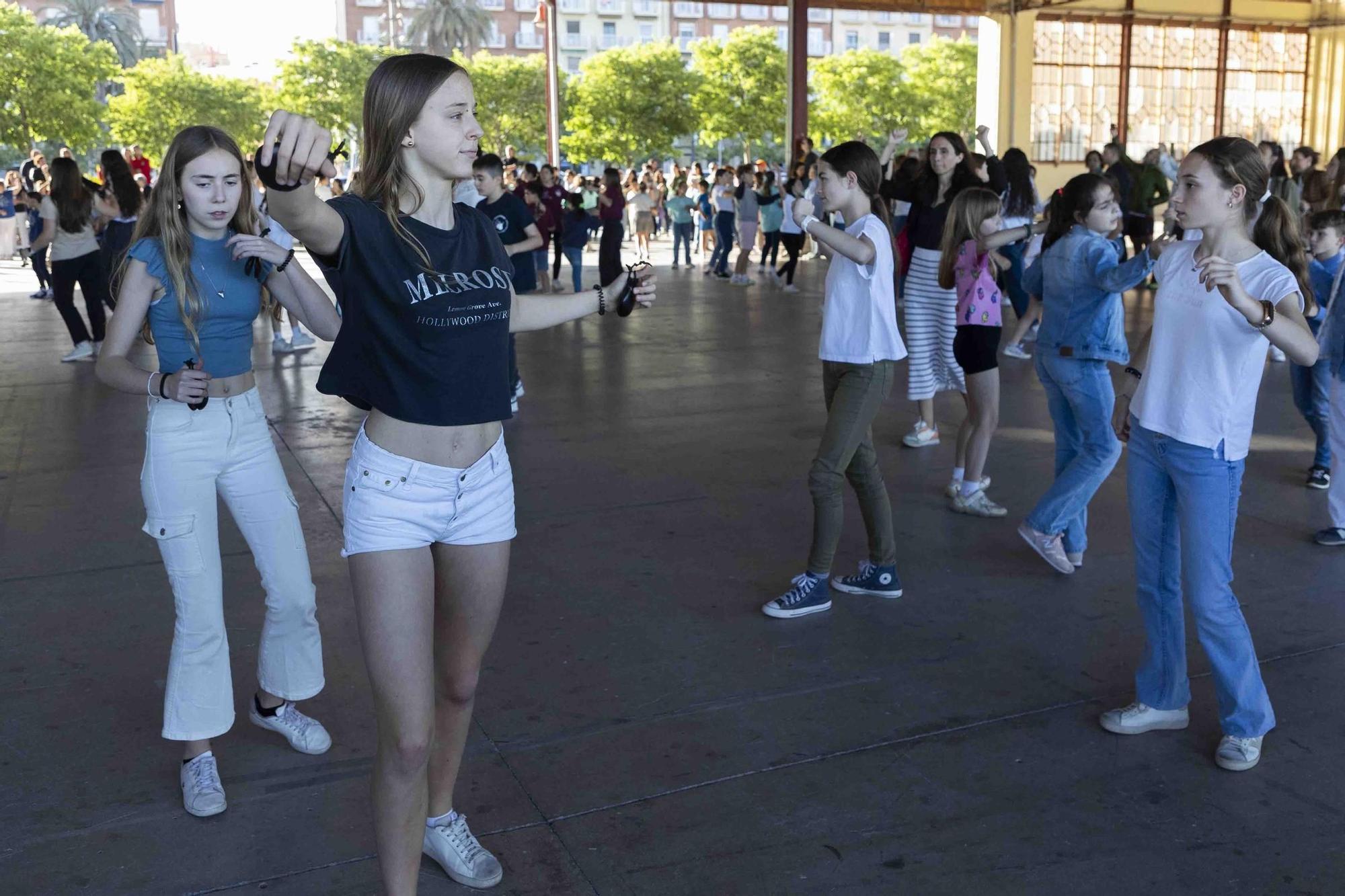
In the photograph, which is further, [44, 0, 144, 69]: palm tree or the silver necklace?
[44, 0, 144, 69]: palm tree

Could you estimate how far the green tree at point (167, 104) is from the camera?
47656 millimetres

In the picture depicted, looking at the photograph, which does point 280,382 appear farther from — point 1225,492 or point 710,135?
point 710,135

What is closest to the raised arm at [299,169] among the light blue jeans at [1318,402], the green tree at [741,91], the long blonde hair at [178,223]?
the long blonde hair at [178,223]

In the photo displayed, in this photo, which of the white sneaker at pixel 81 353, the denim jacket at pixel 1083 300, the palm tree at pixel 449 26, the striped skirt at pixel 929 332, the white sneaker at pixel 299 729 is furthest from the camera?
the palm tree at pixel 449 26

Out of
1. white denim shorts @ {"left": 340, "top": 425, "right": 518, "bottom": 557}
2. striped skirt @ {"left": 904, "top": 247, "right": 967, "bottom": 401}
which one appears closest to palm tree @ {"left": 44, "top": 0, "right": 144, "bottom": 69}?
striped skirt @ {"left": 904, "top": 247, "right": 967, "bottom": 401}

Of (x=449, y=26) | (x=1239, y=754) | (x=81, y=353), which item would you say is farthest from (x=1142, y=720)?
(x=449, y=26)

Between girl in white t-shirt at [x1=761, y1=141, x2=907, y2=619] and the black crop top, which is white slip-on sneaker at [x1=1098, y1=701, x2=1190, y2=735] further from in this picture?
the black crop top

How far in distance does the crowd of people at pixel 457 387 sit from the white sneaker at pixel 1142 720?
0.01m

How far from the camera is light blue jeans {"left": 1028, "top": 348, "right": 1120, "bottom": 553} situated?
499cm

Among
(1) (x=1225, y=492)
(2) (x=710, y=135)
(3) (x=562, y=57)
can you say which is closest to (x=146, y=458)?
(1) (x=1225, y=492)

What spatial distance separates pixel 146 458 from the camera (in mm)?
3279

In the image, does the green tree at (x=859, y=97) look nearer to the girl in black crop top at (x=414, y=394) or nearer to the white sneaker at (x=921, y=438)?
the white sneaker at (x=921, y=438)

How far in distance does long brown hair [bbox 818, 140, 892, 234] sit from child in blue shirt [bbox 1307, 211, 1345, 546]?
2.20 metres

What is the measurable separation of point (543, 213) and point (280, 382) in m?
6.32
